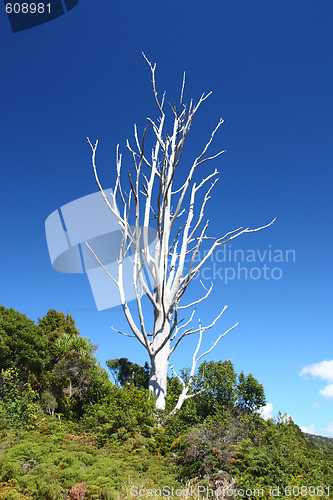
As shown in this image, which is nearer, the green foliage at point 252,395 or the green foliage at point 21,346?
the green foliage at point 252,395

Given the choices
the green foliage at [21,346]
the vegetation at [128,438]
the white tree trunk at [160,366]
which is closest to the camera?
the vegetation at [128,438]

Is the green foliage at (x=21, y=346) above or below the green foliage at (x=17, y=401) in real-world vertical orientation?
above

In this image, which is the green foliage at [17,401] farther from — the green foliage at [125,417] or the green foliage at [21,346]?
the green foliage at [125,417]

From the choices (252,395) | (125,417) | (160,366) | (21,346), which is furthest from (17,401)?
(252,395)

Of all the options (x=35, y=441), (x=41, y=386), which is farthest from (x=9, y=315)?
(x=35, y=441)

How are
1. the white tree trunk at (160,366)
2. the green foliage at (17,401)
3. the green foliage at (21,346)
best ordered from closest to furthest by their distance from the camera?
the green foliage at (17,401) < the white tree trunk at (160,366) < the green foliage at (21,346)

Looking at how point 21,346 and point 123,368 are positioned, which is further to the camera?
point 123,368

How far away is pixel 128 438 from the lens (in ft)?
23.8

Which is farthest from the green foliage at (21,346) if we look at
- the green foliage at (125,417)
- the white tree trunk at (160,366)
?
the white tree trunk at (160,366)

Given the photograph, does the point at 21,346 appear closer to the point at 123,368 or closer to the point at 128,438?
the point at 128,438

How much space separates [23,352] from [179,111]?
9433mm

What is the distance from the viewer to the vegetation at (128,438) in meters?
5.29

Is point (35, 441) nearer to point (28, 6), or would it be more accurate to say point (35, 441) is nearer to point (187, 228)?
point (187, 228)

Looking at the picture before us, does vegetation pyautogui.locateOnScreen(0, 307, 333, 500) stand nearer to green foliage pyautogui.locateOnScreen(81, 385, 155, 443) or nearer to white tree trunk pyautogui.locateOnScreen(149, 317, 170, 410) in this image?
green foliage pyautogui.locateOnScreen(81, 385, 155, 443)
